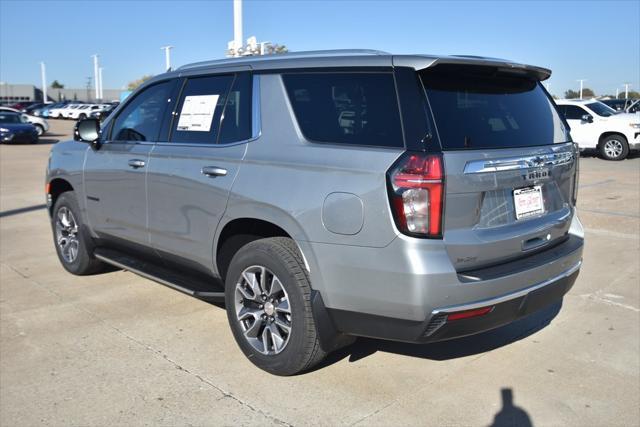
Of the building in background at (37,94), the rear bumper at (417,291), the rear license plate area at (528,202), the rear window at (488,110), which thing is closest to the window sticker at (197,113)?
the rear bumper at (417,291)

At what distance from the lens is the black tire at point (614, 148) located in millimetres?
18092

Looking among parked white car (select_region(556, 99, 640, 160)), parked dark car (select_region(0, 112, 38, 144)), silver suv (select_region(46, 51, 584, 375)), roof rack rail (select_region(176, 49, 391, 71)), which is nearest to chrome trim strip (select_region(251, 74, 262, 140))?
silver suv (select_region(46, 51, 584, 375))

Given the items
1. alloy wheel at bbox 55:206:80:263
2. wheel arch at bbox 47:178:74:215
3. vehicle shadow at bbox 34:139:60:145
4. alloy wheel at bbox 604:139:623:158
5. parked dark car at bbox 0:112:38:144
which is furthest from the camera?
vehicle shadow at bbox 34:139:60:145

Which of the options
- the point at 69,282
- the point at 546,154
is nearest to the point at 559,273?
the point at 546,154

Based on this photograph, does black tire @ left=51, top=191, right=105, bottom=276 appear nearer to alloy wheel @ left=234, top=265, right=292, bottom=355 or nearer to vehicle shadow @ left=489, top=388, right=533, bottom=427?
alloy wheel @ left=234, top=265, right=292, bottom=355

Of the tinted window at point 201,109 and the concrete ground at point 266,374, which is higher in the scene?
the tinted window at point 201,109

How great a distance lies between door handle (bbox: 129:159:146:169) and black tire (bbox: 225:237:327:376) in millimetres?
1311

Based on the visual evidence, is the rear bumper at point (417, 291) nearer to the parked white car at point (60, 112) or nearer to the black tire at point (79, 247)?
the black tire at point (79, 247)

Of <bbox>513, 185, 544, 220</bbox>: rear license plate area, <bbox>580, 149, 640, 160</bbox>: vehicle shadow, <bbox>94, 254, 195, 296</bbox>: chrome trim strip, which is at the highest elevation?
<bbox>513, 185, 544, 220</bbox>: rear license plate area

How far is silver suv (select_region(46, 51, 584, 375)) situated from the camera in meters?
3.11

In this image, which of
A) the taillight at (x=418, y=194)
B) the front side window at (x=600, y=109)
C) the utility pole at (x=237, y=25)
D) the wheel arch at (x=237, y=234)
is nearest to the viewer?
the taillight at (x=418, y=194)

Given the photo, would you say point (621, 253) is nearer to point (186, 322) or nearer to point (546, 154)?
point (546, 154)

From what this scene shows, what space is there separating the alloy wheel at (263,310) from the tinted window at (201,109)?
3.32ft

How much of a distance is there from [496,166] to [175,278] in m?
2.46
